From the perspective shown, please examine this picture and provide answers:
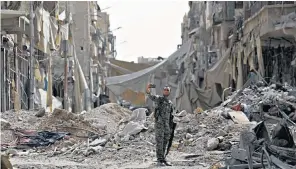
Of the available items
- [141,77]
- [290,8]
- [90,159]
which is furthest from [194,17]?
[90,159]

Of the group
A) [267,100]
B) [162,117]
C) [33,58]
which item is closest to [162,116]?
[162,117]

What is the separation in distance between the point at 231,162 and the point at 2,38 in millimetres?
13480

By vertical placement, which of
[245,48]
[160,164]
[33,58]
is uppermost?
[245,48]

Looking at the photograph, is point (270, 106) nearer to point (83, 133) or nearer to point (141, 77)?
point (83, 133)

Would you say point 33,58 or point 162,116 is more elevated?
point 33,58

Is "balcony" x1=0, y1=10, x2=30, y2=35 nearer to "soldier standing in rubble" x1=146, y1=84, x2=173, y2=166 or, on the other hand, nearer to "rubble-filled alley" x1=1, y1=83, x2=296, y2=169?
"rubble-filled alley" x1=1, y1=83, x2=296, y2=169

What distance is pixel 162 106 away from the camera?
11234 millimetres

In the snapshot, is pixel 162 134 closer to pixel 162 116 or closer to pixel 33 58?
pixel 162 116

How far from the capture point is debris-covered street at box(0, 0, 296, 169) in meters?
11.0

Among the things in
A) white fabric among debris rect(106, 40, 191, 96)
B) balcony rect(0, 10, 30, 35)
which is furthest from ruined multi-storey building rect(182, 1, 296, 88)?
balcony rect(0, 10, 30, 35)

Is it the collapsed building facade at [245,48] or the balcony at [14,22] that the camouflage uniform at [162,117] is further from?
the collapsed building facade at [245,48]

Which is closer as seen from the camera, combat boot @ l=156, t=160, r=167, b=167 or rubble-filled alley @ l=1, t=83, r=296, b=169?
rubble-filled alley @ l=1, t=83, r=296, b=169

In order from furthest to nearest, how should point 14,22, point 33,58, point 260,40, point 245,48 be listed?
point 245,48, point 260,40, point 33,58, point 14,22

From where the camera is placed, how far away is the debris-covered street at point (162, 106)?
433 inches
